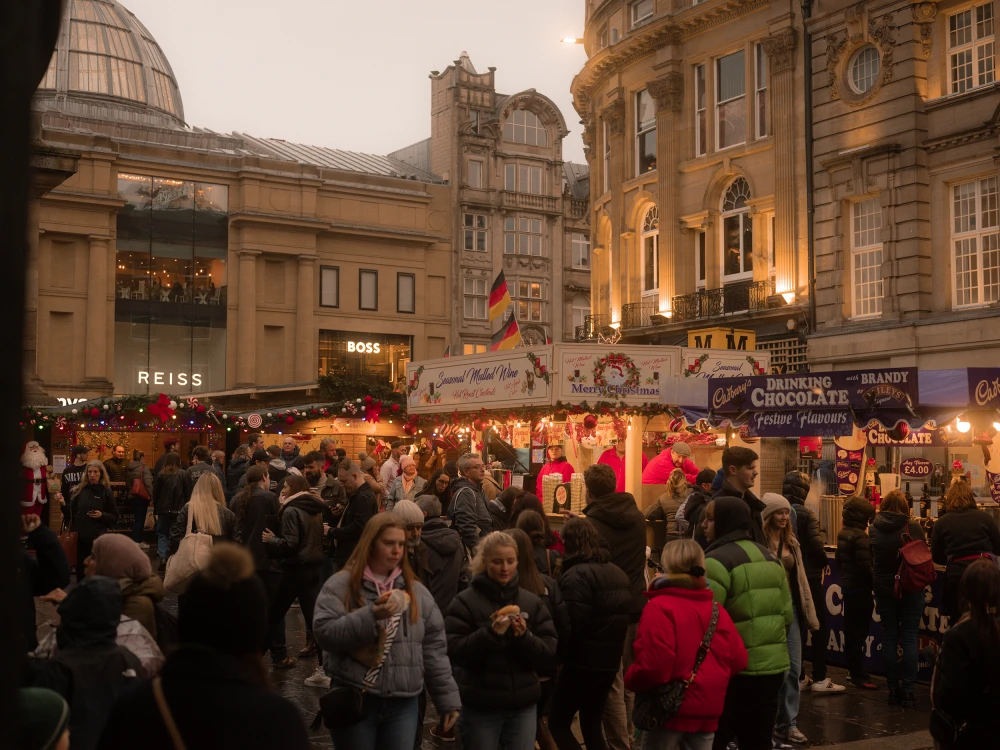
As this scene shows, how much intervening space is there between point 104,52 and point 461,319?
2154cm

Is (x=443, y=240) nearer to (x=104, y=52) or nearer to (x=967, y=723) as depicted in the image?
(x=104, y=52)

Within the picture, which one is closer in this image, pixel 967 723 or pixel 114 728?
pixel 114 728

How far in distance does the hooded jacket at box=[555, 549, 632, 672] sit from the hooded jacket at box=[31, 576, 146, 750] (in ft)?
9.82

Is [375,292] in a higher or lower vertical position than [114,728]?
higher

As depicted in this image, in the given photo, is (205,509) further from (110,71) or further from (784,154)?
(110,71)

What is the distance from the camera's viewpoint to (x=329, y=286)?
50625 millimetres

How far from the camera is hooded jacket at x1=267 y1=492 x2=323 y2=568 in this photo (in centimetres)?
1084

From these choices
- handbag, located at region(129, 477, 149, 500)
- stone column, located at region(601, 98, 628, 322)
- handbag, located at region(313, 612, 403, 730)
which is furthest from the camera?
stone column, located at region(601, 98, 628, 322)

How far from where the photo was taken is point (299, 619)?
15.1 meters

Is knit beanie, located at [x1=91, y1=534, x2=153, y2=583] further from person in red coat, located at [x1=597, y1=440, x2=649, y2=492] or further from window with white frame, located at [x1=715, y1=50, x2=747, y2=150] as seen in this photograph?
window with white frame, located at [x1=715, y1=50, x2=747, y2=150]

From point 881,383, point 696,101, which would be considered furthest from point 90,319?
point 881,383

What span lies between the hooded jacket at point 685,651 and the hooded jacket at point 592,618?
87 centimetres

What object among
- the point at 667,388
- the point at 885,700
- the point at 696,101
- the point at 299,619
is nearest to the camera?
the point at 885,700

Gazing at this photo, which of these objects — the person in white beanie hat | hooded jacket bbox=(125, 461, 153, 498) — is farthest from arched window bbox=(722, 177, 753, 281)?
the person in white beanie hat
